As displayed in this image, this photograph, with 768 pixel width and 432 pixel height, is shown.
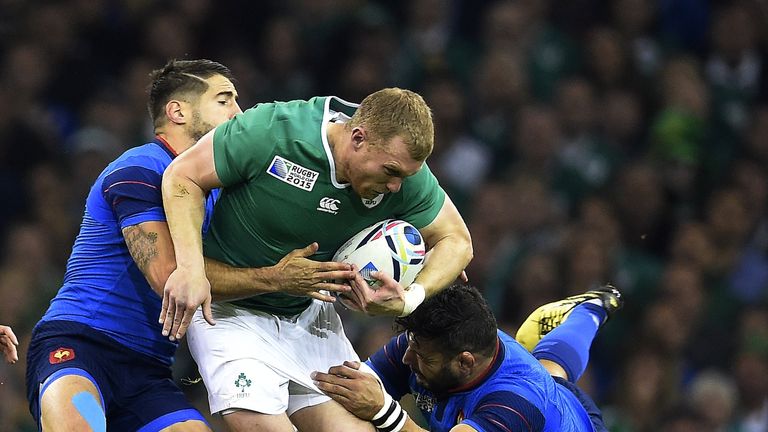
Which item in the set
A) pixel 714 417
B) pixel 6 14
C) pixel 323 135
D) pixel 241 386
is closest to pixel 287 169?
pixel 323 135

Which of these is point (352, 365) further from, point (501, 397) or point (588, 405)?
point (588, 405)

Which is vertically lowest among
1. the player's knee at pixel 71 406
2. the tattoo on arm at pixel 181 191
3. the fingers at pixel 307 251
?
the player's knee at pixel 71 406

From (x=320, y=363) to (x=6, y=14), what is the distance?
17.8 feet

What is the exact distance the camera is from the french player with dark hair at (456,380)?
472 cm

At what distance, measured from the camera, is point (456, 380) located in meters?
4.92

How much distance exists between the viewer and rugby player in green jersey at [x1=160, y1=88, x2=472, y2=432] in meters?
4.32

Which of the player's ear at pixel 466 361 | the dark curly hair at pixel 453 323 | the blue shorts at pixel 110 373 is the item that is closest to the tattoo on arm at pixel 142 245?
the blue shorts at pixel 110 373

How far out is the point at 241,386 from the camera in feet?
14.8

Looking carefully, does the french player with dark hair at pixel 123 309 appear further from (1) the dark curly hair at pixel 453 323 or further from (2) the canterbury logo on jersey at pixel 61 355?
(1) the dark curly hair at pixel 453 323

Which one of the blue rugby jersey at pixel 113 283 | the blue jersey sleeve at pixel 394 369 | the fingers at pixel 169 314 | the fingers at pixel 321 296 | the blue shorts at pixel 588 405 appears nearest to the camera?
the fingers at pixel 169 314

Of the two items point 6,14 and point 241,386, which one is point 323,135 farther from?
point 6,14

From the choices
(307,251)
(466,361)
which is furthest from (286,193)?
(466,361)

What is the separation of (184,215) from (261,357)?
0.58 metres

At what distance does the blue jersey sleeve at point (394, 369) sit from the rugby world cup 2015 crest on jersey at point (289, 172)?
3.60 ft
